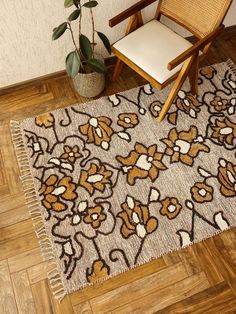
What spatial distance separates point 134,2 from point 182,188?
133cm

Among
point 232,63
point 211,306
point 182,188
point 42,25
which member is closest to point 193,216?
point 182,188

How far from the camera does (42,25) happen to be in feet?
6.46

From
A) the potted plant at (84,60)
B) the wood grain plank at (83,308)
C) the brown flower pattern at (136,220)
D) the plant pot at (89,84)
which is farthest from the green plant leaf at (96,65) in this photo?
the wood grain plank at (83,308)

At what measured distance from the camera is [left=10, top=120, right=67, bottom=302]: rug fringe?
1653mm

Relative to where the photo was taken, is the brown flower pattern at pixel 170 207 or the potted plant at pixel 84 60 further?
the brown flower pattern at pixel 170 207

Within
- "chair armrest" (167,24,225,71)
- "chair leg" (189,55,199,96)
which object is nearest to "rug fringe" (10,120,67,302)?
"chair armrest" (167,24,225,71)

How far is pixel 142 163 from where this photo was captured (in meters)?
2.02

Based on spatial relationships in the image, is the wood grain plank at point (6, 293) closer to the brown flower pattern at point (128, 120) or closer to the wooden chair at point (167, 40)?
the brown flower pattern at point (128, 120)

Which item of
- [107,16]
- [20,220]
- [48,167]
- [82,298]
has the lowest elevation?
[82,298]

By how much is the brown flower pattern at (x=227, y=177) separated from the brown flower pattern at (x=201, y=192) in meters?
0.09

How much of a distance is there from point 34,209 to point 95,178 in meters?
0.42

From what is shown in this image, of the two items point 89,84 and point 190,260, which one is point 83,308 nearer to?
point 190,260

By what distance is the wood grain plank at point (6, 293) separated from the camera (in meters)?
1.59

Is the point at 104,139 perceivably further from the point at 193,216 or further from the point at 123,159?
the point at 193,216
